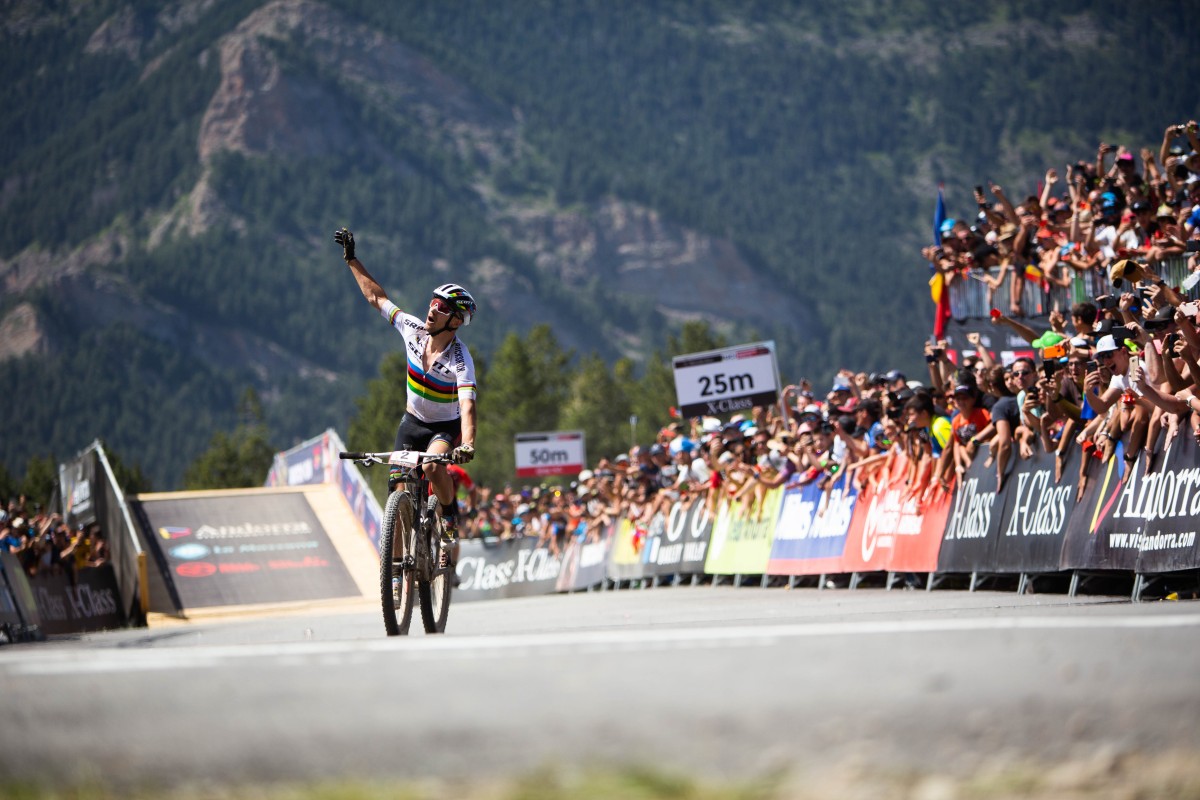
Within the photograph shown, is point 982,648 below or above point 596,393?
above

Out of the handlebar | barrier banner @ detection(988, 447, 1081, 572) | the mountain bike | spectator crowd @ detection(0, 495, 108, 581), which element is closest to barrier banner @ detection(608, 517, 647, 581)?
spectator crowd @ detection(0, 495, 108, 581)

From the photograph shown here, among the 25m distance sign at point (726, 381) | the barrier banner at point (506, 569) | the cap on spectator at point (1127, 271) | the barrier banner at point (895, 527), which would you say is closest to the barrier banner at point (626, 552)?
the 25m distance sign at point (726, 381)

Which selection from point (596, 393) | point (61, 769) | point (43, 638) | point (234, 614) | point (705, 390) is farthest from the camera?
point (596, 393)

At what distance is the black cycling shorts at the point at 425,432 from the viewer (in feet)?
33.9

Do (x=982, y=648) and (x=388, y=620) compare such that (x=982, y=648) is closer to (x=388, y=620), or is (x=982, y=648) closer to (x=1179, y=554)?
(x=388, y=620)

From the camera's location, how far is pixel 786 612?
453 inches

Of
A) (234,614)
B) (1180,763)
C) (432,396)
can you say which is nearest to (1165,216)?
(432,396)

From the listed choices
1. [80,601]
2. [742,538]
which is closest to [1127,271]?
[742,538]

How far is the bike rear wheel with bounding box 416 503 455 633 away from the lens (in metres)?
10.2

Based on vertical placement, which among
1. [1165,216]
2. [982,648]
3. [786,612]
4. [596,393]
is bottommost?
[596,393]

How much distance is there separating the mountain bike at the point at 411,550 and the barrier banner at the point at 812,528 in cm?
817

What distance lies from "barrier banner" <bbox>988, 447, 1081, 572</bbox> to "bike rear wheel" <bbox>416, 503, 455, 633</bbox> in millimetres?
5305

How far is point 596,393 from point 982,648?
117690 millimetres

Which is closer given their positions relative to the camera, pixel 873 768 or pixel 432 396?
pixel 873 768
